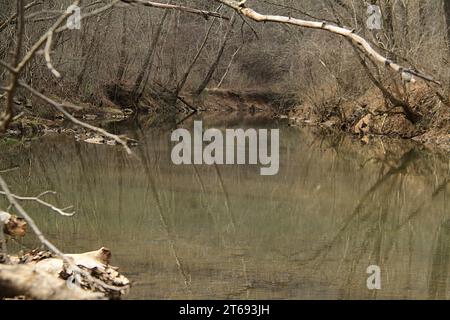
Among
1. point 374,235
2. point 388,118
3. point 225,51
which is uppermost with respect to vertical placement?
point 225,51

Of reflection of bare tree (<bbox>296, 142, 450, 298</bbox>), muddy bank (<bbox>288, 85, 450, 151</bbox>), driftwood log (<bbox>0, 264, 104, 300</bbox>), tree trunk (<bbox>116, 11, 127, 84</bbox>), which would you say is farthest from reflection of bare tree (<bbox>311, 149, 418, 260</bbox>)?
tree trunk (<bbox>116, 11, 127, 84</bbox>)

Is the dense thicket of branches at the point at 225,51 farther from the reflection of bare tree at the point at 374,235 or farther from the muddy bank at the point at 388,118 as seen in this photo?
the reflection of bare tree at the point at 374,235

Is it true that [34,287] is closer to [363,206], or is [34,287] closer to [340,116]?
[363,206]

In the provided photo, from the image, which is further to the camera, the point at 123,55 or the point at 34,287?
the point at 123,55

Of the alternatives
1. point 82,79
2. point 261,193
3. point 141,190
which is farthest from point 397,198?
point 82,79

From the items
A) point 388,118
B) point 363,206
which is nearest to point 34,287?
point 363,206

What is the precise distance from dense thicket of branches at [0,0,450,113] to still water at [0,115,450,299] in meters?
2.00

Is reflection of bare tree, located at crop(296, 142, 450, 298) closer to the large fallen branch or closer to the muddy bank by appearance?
the large fallen branch

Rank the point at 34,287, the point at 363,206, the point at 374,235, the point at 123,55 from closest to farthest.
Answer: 1. the point at 34,287
2. the point at 374,235
3. the point at 363,206
4. the point at 123,55

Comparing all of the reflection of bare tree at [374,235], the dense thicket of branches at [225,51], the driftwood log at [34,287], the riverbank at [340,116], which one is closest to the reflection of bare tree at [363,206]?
the reflection of bare tree at [374,235]

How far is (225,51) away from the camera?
39.7m

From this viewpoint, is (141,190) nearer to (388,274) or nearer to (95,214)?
(95,214)

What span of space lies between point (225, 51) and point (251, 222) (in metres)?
32.6

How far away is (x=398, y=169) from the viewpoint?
12945 millimetres
